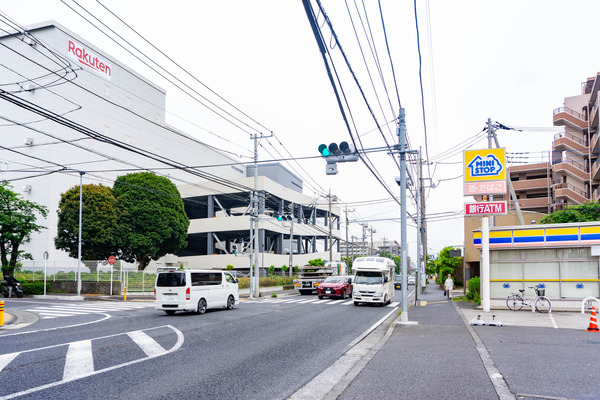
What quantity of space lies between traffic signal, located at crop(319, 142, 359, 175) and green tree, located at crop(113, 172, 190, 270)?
3117 centimetres

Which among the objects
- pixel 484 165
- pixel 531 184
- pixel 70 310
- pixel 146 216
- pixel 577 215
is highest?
pixel 531 184

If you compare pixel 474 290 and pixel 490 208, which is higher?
pixel 490 208

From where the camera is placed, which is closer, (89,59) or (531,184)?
(89,59)

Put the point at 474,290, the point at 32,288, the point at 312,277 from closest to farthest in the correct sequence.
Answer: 1. the point at 474,290
2. the point at 32,288
3. the point at 312,277

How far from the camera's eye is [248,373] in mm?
8094

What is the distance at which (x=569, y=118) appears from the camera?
54.1 m

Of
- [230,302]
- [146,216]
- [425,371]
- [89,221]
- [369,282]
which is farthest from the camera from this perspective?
[146,216]

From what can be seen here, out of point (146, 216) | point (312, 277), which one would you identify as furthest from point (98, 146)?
point (312, 277)

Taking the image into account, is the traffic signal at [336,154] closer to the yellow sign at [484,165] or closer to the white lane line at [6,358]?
the yellow sign at [484,165]

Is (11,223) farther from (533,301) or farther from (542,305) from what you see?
(542,305)

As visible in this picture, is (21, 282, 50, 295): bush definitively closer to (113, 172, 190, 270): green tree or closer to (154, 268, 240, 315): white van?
(113, 172, 190, 270): green tree

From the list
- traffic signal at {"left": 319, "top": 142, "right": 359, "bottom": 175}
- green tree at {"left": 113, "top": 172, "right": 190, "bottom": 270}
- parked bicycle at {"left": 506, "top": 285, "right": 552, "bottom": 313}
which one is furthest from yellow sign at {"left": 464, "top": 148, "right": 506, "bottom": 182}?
green tree at {"left": 113, "top": 172, "right": 190, "bottom": 270}

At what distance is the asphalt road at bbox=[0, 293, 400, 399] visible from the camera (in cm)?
697

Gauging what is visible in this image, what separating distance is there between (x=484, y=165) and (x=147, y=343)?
51.2 feet
